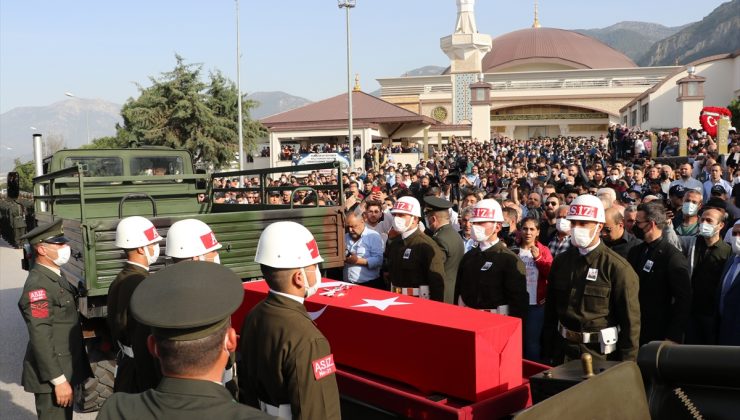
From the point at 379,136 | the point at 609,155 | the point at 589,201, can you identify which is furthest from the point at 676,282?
the point at 379,136

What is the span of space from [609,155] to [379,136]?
14.0 meters

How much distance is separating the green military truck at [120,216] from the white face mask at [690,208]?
3569 mm

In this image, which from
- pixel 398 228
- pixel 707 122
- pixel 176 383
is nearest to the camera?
pixel 176 383

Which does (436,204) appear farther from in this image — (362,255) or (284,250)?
(284,250)

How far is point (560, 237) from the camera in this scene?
6945mm

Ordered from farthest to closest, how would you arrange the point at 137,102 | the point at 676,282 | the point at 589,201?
the point at 137,102
the point at 676,282
the point at 589,201

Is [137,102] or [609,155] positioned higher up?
[137,102]

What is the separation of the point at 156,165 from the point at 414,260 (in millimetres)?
5510

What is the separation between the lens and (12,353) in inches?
337

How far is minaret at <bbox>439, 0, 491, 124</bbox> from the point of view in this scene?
188 feet

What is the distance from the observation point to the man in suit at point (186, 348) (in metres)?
1.91

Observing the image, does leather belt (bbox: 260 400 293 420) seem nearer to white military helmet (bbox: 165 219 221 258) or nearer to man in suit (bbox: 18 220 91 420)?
white military helmet (bbox: 165 219 221 258)

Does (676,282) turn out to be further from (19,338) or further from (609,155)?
(609,155)

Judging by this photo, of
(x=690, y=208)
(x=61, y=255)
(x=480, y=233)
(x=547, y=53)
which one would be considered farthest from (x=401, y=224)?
(x=547, y=53)
